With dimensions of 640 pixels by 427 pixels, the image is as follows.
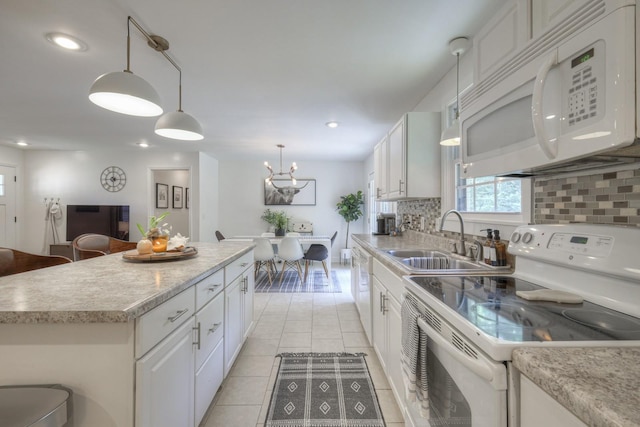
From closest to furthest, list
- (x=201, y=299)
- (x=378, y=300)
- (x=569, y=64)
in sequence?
(x=569, y=64) < (x=201, y=299) < (x=378, y=300)

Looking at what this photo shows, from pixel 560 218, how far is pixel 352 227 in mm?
5182

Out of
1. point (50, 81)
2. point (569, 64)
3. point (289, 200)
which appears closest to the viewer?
point (569, 64)

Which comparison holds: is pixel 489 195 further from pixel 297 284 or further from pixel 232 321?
pixel 297 284

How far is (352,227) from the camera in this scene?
6371 millimetres

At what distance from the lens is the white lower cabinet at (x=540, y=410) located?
1.63 ft

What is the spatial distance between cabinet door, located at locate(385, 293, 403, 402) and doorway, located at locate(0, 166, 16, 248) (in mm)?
7183

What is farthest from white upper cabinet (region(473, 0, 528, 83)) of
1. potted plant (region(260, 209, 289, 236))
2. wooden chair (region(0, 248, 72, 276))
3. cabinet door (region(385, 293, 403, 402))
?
potted plant (region(260, 209, 289, 236))

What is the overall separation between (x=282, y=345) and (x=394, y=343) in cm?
125

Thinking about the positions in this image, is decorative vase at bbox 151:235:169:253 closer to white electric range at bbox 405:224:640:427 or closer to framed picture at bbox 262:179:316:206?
white electric range at bbox 405:224:640:427

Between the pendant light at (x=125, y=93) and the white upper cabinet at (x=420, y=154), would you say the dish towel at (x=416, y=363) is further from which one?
the pendant light at (x=125, y=93)

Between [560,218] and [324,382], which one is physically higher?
[560,218]

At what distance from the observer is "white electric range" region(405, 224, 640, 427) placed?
25.7 inches

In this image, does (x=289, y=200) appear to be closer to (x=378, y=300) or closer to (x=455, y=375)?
(x=378, y=300)

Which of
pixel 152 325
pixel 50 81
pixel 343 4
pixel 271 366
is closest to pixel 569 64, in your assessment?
pixel 343 4
